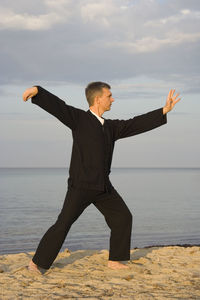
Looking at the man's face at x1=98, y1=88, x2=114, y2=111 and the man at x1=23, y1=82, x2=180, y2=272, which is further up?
the man's face at x1=98, y1=88, x2=114, y2=111

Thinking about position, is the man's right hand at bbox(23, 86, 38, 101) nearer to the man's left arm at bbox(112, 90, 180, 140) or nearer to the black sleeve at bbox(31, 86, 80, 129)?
the black sleeve at bbox(31, 86, 80, 129)

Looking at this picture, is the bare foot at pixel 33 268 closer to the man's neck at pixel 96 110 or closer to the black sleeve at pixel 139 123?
the black sleeve at pixel 139 123

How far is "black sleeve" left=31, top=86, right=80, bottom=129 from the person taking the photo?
4941 millimetres

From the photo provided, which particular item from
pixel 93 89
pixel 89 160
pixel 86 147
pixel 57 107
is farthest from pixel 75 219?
pixel 93 89

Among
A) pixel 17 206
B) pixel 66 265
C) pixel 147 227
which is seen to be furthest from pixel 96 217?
pixel 66 265

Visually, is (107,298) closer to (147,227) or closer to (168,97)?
(168,97)

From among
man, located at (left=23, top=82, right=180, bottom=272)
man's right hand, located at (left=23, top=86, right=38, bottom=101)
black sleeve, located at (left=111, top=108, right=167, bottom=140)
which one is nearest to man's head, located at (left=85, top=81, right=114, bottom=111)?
man, located at (left=23, top=82, right=180, bottom=272)

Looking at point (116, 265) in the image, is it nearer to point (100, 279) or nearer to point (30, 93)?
point (100, 279)

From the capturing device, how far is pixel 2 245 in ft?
37.8

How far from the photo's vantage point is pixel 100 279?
5008mm

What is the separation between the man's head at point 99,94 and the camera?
5.33m

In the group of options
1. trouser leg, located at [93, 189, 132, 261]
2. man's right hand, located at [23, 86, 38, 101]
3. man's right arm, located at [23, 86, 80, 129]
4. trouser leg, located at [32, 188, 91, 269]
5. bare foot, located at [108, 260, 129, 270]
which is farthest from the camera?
bare foot, located at [108, 260, 129, 270]

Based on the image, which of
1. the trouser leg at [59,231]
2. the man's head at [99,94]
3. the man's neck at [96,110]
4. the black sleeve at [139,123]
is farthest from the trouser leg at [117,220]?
the man's head at [99,94]

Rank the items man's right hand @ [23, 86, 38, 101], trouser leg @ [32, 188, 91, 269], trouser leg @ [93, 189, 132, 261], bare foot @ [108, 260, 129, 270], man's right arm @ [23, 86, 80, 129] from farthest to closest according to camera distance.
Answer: bare foot @ [108, 260, 129, 270]
trouser leg @ [93, 189, 132, 261]
trouser leg @ [32, 188, 91, 269]
man's right arm @ [23, 86, 80, 129]
man's right hand @ [23, 86, 38, 101]
